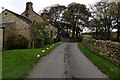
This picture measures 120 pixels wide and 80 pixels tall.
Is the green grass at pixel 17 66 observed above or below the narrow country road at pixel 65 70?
above

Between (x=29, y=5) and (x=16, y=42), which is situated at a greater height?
(x=29, y=5)

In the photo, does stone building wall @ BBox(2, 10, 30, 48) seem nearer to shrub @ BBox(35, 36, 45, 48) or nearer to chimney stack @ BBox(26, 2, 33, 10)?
shrub @ BBox(35, 36, 45, 48)

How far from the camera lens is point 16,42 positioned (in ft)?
58.8

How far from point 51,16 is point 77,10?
40.1 feet

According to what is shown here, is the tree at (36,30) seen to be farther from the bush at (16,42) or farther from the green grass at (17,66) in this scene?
the green grass at (17,66)

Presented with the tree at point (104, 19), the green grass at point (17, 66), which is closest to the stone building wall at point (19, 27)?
the green grass at point (17, 66)

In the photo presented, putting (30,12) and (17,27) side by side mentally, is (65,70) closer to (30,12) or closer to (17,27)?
(17,27)

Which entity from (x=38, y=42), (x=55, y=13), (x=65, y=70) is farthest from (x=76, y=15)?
(x=65, y=70)

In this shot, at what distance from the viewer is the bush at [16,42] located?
1800 cm

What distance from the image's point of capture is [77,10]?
154 ft

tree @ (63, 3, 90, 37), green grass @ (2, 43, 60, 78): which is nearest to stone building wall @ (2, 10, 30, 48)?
green grass @ (2, 43, 60, 78)

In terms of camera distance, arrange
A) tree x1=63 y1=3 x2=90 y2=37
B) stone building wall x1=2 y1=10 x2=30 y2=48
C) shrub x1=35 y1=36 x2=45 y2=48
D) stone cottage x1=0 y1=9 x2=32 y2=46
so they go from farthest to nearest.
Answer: tree x1=63 y1=3 x2=90 y2=37 < shrub x1=35 y1=36 x2=45 y2=48 < stone building wall x1=2 y1=10 x2=30 y2=48 < stone cottage x1=0 y1=9 x2=32 y2=46

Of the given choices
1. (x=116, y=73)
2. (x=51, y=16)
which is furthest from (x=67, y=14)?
(x=116, y=73)

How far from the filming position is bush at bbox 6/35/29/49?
59.1 feet
